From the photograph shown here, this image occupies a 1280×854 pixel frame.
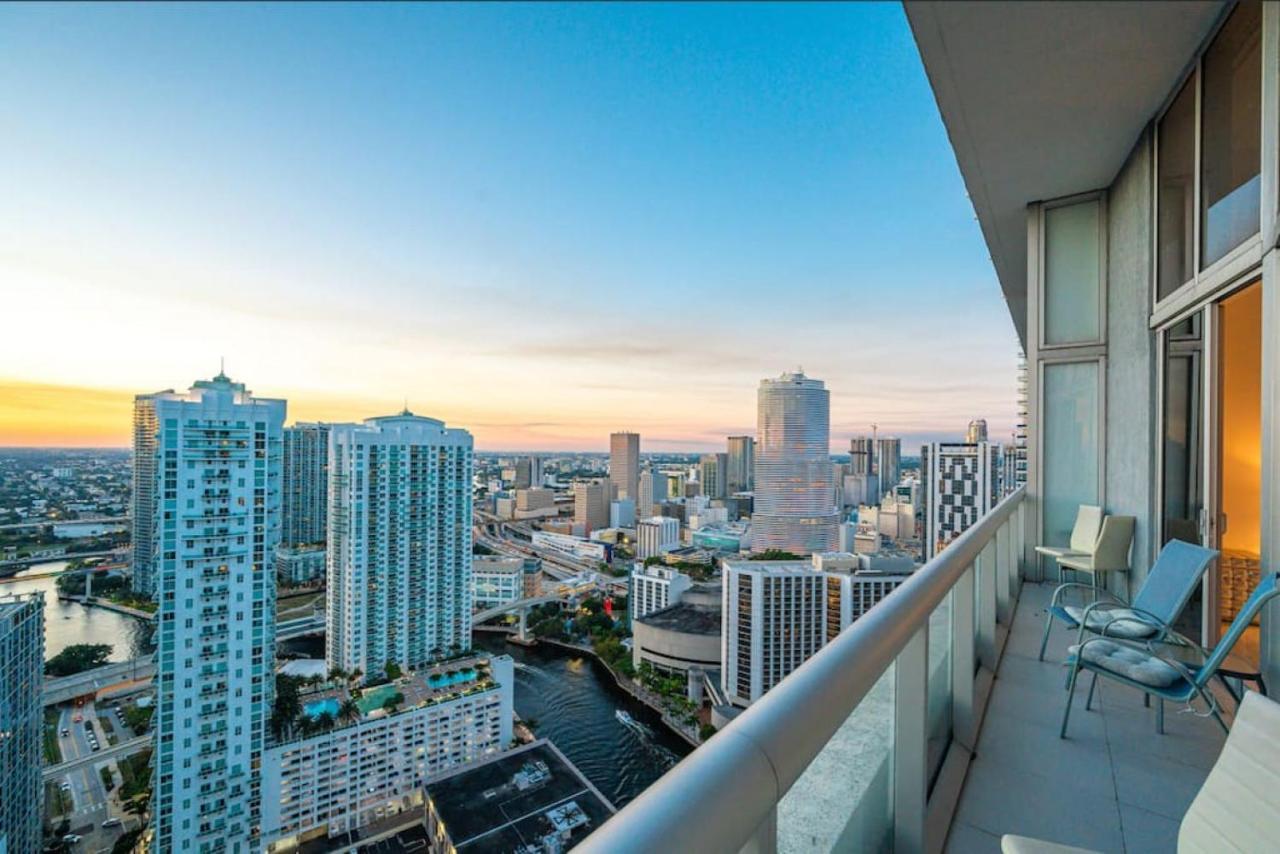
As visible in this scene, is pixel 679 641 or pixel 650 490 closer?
pixel 679 641

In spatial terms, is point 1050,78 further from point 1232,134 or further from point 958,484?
point 958,484

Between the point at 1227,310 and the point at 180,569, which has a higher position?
the point at 1227,310

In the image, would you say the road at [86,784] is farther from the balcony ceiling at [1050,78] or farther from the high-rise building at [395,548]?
the balcony ceiling at [1050,78]

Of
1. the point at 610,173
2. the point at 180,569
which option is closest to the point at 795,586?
the point at 610,173

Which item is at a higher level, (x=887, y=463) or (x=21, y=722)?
(x=887, y=463)

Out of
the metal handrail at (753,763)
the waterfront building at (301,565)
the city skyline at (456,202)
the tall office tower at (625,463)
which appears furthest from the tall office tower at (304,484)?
the tall office tower at (625,463)

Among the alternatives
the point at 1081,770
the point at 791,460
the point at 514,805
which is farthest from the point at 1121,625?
the point at 791,460

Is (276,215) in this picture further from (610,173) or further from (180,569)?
(180,569)
